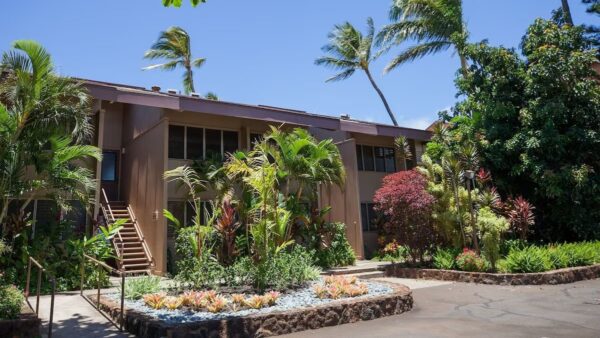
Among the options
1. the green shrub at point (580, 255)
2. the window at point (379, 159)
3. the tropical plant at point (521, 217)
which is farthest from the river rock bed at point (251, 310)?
the window at point (379, 159)

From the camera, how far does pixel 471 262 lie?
38.6 ft

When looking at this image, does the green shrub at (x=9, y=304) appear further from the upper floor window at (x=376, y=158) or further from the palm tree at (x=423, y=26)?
the palm tree at (x=423, y=26)

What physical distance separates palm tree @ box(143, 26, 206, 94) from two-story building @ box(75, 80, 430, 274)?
10.5 metres

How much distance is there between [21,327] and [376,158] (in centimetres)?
1672

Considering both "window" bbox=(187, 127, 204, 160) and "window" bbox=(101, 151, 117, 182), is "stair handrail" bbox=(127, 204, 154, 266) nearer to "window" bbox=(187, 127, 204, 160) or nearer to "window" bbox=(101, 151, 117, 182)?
"window" bbox=(101, 151, 117, 182)

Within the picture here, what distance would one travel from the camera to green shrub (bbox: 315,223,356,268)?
1446 centimetres

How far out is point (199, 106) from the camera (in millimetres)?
14078

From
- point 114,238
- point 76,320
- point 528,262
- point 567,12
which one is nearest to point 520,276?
point 528,262

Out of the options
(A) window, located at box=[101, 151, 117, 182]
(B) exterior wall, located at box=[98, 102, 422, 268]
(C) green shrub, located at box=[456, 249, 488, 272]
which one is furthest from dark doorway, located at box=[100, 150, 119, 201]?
(C) green shrub, located at box=[456, 249, 488, 272]

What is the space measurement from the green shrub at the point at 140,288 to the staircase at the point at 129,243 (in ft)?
11.5

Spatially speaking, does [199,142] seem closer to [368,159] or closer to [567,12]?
[368,159]

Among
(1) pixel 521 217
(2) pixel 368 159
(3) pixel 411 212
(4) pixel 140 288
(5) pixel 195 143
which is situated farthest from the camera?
(2) pixel 368 159

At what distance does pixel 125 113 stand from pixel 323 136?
7.93 m

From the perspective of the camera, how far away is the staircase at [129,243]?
13281 mm
